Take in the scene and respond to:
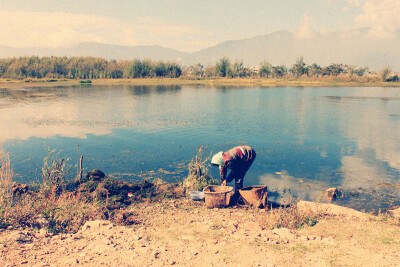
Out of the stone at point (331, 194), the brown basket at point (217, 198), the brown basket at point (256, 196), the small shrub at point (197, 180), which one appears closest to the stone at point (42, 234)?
the brown basket at point (217, 198)

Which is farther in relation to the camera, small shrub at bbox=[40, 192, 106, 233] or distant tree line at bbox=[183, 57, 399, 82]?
distant tree line at bbox=[183, 57, 399, 82]

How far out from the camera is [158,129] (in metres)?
20.7

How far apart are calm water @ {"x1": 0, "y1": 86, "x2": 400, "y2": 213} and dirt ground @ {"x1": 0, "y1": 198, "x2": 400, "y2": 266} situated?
2858mm

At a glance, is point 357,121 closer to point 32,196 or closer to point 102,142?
point 102,142

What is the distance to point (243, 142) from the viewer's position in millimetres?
16781

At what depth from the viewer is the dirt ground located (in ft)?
18.0

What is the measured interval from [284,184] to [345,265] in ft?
18.4

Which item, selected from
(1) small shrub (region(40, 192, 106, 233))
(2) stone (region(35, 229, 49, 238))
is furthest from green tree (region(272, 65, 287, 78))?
(2) stone (region(35, 229, 49, 238))

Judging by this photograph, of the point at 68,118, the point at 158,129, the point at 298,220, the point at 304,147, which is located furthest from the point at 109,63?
the point at 298,220

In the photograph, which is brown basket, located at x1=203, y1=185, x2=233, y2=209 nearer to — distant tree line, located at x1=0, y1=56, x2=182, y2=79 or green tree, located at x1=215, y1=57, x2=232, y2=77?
distant tree line, located at x1=0, y1=56, x2=182, y2=79

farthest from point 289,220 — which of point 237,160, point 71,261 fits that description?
point 71,261

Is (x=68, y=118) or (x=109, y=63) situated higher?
(x=109, y=63)

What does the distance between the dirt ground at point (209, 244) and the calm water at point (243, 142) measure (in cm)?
286

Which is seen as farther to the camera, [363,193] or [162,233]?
[363,193]
